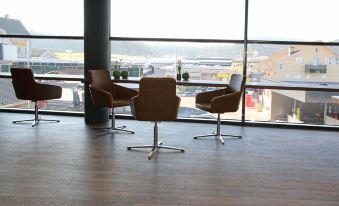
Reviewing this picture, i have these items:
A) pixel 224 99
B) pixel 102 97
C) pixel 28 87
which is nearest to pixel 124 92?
pixel 102 97

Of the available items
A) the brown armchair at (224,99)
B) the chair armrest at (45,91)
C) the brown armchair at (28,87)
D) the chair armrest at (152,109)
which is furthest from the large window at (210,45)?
the chair armrest at (152,109)

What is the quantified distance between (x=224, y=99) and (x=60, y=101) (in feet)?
12.9

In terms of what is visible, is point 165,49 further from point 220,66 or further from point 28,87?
point 28,87

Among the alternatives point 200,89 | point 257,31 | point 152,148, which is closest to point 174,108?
point 152,148

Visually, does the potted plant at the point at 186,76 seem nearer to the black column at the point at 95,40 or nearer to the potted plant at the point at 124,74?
the potted plant at the point at 124,74

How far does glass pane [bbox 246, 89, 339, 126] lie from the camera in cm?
→ 744

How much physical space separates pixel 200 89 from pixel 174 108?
2443mm

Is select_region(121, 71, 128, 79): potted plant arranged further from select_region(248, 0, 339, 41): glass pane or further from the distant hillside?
select_region(248, 0, 339, 41): glass pane

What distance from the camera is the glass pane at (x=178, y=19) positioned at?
7574 mm

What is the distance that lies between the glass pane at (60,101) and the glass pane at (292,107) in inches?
134

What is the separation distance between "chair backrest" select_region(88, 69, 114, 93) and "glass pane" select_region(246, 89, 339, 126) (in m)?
2.61

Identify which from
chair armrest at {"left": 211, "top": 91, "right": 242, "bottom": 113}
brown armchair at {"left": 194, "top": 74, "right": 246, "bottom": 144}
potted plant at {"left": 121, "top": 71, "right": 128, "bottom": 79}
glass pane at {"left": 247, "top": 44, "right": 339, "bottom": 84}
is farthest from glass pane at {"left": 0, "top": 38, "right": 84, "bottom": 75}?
glass pane at {"left": 247, "top": 44, "right": 339, "bottom": 84}

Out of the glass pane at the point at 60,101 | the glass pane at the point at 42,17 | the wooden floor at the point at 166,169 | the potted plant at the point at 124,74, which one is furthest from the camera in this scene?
the glass pane at the point at 60,101

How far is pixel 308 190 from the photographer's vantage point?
13.2 feet
